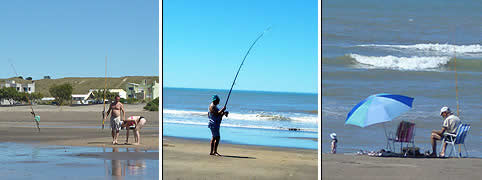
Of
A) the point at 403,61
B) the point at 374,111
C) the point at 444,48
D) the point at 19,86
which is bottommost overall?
the point at 374,111

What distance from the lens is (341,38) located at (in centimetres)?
1114

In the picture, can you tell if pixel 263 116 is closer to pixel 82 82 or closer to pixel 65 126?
pixel 65 126

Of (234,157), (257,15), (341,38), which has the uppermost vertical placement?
(257,15)

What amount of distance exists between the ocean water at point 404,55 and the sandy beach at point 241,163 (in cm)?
195

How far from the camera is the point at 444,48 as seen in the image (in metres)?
10.7

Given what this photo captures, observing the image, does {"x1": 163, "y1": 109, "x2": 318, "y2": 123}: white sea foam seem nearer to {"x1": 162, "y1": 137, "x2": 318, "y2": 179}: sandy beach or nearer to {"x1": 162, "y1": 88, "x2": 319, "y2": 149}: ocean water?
{"x1": 162, "y1": 88, "x2": 319, "y2": 149}: ocean water

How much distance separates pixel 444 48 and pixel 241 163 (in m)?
5.90

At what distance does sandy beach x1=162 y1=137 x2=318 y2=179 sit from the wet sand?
0.25 m

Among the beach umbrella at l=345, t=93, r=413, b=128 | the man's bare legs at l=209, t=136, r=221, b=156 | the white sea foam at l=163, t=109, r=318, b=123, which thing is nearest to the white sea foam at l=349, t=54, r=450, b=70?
the white sea foam at l=163, t=109, r=318, b=123

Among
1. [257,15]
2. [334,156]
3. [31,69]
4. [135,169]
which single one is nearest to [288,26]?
[257,15]

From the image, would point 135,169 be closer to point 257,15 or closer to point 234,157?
point 234,157

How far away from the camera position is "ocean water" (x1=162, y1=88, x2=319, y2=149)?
968 cm

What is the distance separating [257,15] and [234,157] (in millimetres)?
10918

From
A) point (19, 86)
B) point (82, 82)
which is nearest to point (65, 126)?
point (82, 82)
